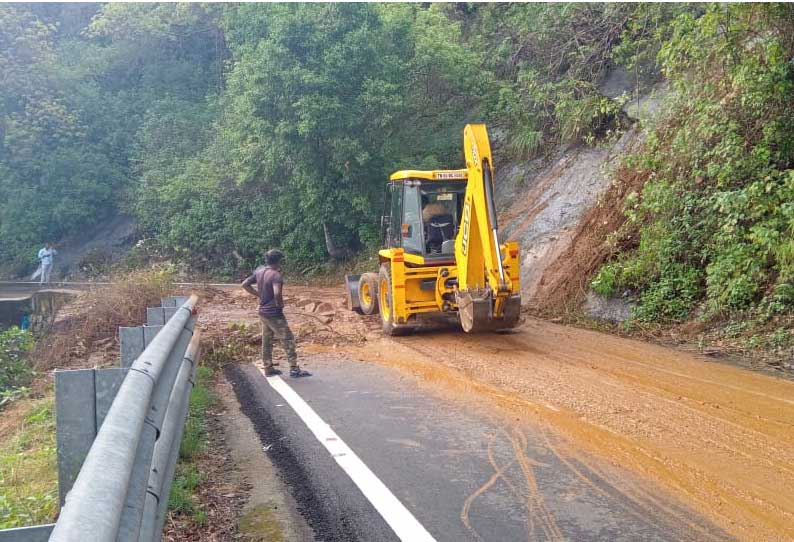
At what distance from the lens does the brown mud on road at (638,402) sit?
16.2ft

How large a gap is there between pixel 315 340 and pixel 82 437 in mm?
9363

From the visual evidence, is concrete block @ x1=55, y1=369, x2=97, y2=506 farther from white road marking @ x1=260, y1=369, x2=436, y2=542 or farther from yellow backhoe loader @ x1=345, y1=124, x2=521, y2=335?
yellow backhoe loader @ x1=345, y1=124, x2=521, y2=335

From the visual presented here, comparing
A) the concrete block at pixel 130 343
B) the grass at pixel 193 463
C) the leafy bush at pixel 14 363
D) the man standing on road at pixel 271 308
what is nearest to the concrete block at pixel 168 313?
the grass at pixel 193 463

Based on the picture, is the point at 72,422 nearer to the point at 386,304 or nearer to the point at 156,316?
the point at 156,316

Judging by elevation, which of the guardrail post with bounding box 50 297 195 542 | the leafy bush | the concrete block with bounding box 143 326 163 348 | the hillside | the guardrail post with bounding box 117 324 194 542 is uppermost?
the hillside

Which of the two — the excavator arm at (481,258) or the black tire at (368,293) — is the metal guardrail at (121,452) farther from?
the black tire at (368,293)

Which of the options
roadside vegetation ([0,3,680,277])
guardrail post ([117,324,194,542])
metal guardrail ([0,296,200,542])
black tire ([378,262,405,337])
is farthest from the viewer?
roadside vegetation ([0,3,680,277])

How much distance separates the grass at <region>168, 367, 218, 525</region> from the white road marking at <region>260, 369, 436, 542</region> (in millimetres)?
975

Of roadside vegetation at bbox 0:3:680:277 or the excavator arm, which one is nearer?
the excavator arm

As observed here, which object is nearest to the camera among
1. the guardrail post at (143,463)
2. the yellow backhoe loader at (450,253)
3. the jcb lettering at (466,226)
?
the guardrail post at (143,463)

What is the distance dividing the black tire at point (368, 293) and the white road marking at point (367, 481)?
690cm

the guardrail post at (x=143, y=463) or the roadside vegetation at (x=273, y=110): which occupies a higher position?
the roadside vegetation at (x=273, y=110)

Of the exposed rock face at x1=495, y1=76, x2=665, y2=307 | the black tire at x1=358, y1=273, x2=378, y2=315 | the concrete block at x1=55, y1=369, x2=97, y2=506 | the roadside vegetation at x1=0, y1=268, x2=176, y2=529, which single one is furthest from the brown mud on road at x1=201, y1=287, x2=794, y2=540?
the exposed rock face at x1=495, y1=76, x2=665, y2=307

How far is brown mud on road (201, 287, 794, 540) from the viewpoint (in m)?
4.93
